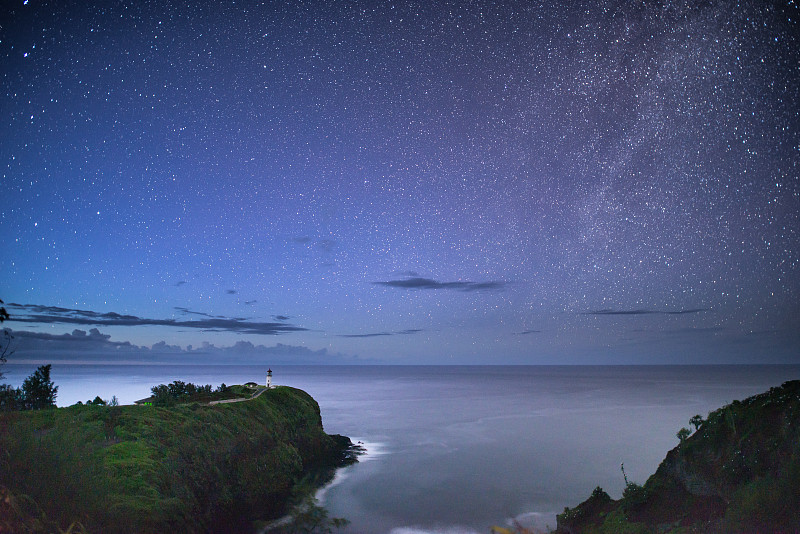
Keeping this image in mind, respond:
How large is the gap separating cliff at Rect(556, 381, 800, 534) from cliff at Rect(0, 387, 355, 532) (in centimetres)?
1035

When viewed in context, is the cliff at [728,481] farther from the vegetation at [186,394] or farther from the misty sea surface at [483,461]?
the vegetation at [186,394]

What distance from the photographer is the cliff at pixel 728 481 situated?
7.44 meters

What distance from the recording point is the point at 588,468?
25516mm

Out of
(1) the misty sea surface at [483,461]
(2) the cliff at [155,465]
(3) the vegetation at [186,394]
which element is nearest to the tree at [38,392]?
(3) the vegetation at [186,394]

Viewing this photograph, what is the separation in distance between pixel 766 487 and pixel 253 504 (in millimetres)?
13709

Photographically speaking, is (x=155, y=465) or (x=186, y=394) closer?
(x=155, y=465)

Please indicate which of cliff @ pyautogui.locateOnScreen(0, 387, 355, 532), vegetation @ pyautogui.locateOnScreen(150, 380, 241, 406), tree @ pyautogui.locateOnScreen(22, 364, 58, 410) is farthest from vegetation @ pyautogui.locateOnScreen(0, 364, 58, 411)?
cliff @ pyautogui.locateOnScreen(0, 387, 355, 532)

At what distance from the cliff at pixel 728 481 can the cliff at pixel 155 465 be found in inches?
408

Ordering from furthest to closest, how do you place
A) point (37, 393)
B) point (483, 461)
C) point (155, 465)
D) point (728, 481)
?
point (483, 461), point (37, 393), point (155, 465), point (728, 481)

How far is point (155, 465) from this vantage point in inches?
426

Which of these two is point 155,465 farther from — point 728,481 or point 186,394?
point 728,481

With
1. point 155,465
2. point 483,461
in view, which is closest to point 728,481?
point 155,465

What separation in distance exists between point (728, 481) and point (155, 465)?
1351cm

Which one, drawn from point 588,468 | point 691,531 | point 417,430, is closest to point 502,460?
point 588,468
